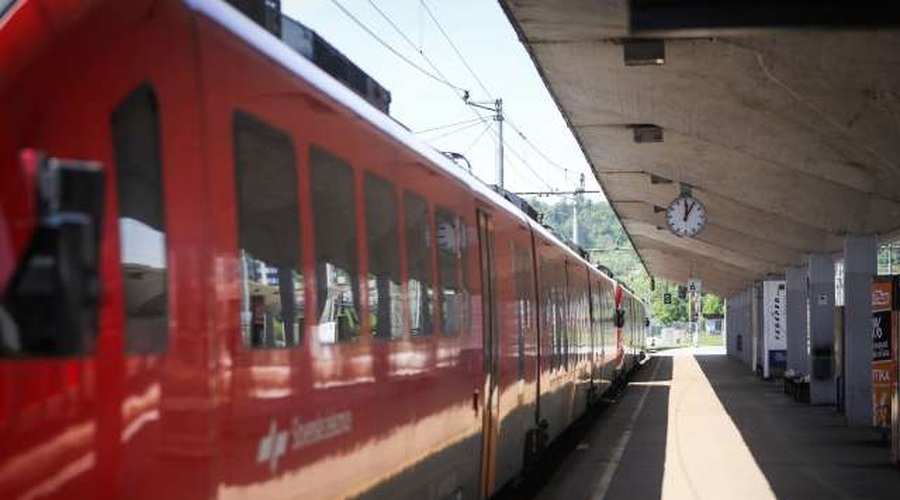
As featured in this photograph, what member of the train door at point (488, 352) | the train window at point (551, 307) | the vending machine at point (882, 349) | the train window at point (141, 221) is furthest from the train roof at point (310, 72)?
the vending machine at point (882, 349)

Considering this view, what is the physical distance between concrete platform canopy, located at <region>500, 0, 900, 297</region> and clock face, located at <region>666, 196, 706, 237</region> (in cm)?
37

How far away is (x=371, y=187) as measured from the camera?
626 centimetres

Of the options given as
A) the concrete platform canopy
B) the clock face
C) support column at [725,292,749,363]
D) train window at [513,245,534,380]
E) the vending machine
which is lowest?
support column at [725,292,749,363]

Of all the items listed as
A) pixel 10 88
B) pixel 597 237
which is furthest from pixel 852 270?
pixel 597 237

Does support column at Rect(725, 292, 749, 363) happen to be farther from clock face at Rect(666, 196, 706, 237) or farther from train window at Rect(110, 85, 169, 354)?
train window at Rect(110, 85, 169, 354)

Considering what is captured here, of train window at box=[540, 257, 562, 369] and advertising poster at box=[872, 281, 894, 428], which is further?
advertising poster at box=[872, 281, 894, 428]

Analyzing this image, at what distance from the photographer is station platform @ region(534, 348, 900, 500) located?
45.3 feet

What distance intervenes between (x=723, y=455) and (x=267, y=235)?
1358 centimetres

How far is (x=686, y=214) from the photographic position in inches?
951

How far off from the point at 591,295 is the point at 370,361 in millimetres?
17223

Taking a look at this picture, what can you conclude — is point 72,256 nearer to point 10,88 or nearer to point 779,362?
point 10,88

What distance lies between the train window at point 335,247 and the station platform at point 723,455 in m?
8.03

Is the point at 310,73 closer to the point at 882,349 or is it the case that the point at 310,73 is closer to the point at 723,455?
the point at 723,455

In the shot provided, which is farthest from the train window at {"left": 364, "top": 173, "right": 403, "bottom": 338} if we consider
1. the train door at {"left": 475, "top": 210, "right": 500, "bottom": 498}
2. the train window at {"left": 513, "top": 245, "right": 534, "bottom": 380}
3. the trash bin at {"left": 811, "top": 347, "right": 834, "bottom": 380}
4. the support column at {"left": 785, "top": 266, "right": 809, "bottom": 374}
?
the support column at {"left": 785, "top": 266, "right": 809, "bottom": 374}
